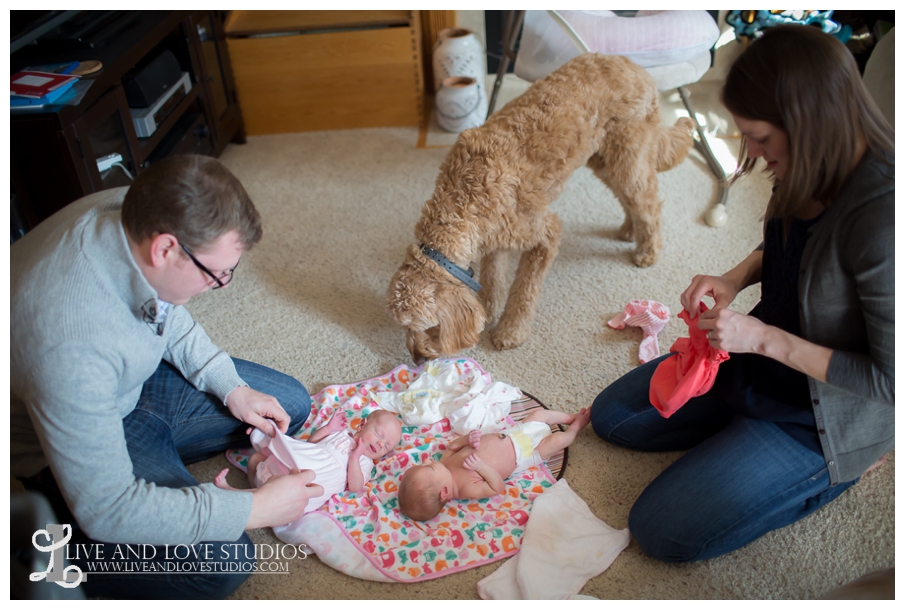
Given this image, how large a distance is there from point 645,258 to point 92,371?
1.82 m

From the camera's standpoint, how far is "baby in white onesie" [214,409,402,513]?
4.88 ft

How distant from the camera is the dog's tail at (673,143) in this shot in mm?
2174

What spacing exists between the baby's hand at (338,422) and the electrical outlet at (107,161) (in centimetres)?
129

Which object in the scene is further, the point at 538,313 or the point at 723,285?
the point at 538,313

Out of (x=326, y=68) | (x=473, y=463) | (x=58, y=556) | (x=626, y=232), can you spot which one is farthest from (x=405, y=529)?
(x=326, y=68)

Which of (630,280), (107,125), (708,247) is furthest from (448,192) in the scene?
(107,125)

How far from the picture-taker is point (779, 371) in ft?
4.34

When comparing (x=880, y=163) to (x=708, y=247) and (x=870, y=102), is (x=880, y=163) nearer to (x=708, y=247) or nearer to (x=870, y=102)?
(x=870, y=102)

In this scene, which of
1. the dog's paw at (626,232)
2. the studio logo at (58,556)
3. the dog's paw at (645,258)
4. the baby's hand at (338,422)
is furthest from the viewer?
the dog's paw at (626,232)

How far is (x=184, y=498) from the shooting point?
3.80 ft

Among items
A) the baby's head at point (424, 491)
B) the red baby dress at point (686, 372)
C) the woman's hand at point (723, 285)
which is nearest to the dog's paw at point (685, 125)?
the woman's hand at point (723, 285)

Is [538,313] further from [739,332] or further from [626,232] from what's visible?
[739,332]

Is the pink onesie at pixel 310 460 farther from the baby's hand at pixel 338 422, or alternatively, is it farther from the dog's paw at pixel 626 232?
the dog's paw at pixel 626 232

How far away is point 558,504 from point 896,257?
2.85 feet
